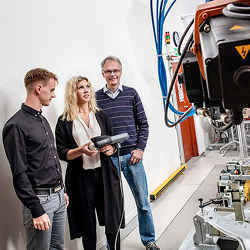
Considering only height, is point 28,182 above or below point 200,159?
above

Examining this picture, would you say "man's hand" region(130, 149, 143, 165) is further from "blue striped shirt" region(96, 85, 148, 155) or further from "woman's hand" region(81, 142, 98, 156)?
"woman's hand" region(81, 142, 98, 156)

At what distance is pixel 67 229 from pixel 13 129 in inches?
44.6

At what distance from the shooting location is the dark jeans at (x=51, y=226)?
1.72m

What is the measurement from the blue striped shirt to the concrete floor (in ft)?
2.99

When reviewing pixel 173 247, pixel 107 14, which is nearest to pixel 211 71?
pixel 173 247

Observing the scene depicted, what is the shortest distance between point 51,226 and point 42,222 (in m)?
0.17

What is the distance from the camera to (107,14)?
3.17 m

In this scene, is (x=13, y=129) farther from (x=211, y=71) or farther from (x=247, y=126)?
(x=247, y=126)

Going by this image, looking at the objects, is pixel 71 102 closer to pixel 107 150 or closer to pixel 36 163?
pixel 107 150

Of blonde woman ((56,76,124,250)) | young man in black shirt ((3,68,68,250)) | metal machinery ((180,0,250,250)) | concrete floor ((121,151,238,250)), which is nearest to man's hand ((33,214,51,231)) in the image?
young man in black shirt ((3,68,68,250))

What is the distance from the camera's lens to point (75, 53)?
2666 mm

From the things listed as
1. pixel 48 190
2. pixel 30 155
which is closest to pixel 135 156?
pixel 48 190

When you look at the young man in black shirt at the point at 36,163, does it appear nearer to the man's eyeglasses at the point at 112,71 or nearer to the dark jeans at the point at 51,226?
the dark jeans at the point at 51,226

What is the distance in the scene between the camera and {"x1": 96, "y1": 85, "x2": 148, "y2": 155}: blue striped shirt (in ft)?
8.25
